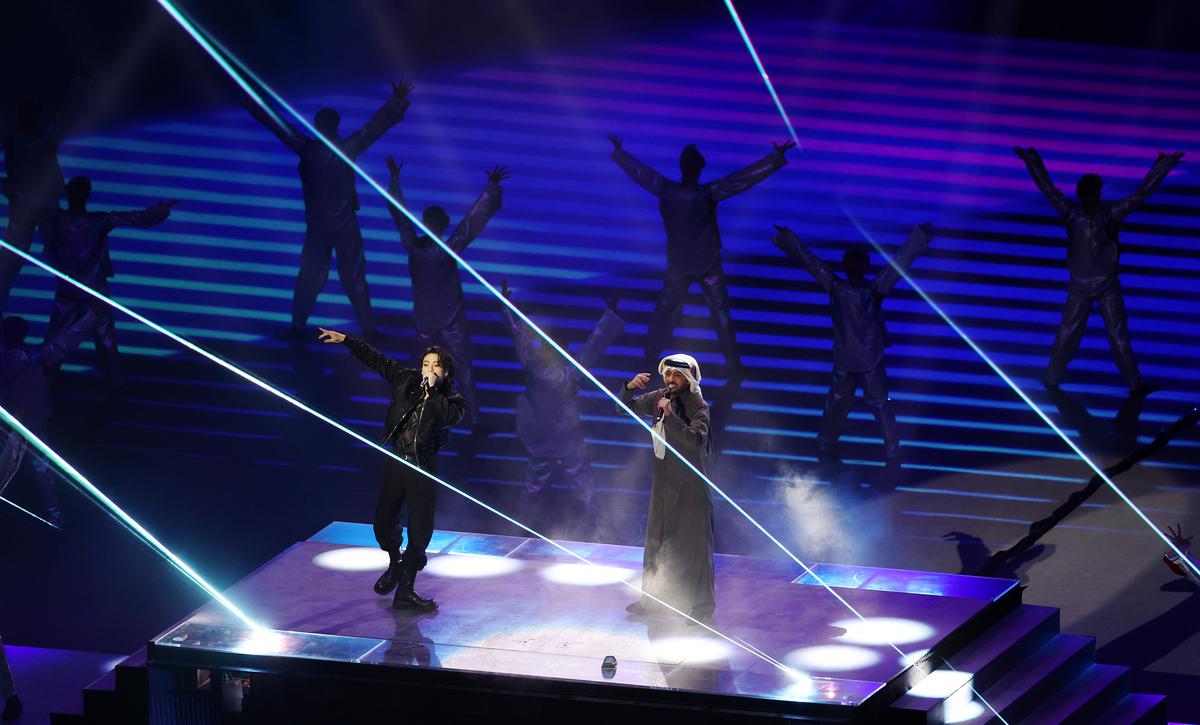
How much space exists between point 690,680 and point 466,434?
5322 millimetres

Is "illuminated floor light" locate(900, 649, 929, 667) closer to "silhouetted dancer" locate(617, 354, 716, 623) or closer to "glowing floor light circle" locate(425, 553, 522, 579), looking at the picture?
"silhouetted dancer" locate(617, 354, 716, 623)

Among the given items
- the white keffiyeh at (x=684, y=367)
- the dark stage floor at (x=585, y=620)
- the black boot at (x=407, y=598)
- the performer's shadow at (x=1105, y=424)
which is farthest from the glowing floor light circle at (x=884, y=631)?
the performer's shadow at (x=1105, y=424)

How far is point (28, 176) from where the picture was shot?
17.4 m

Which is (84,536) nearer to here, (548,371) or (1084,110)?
(548,371)

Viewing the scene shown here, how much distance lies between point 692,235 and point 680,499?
4.86 meters

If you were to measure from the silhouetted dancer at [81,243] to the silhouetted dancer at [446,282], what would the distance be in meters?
1.92

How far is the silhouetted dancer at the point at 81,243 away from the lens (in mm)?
16406

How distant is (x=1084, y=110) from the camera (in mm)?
17625

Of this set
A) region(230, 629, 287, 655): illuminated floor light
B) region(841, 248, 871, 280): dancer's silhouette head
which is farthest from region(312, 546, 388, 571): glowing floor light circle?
region(841, 248, 871, 280): dancer's silhouette head

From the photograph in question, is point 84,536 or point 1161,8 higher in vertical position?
point 1161,8

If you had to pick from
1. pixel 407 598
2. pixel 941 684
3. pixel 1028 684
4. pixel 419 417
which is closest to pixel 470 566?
pixel 407 598

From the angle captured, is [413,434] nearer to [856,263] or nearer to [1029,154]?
[856,263]

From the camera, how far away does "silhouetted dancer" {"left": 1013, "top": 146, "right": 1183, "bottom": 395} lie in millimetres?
16094

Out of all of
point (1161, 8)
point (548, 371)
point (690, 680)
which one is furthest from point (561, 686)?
point (1161, 8)
